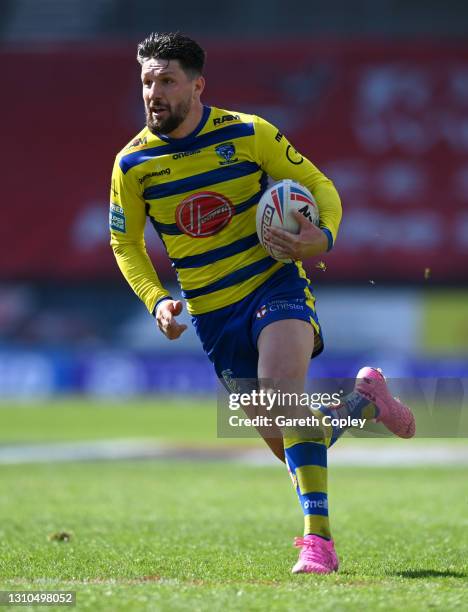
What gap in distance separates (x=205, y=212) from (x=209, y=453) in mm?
9106

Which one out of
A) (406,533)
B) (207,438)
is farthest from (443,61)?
(406,533)

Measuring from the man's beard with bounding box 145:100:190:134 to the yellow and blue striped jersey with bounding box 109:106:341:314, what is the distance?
0.30 ft

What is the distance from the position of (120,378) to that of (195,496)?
16.1m

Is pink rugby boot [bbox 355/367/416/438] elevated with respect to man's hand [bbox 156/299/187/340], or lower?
lower

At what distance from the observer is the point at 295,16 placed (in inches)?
1165

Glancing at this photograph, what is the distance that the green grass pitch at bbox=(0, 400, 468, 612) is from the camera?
435 cm

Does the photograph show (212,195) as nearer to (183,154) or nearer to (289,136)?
(183,154)

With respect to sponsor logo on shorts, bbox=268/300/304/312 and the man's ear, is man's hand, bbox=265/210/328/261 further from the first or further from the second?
the man's ear

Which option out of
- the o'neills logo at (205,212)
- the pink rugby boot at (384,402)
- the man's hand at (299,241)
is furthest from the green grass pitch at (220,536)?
the o'neills logo at (205,212)

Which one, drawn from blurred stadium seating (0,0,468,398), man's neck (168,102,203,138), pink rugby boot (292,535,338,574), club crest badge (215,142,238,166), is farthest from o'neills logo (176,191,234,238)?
blurred stadium seating (0,0,468,398)

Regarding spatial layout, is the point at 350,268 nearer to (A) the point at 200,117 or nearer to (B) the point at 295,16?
(B) the point at 295,16

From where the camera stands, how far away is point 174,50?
18.0ft

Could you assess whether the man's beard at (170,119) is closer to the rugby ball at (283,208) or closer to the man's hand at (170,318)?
the rugby ball at (283,208)

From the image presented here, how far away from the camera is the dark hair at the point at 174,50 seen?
216 inches
